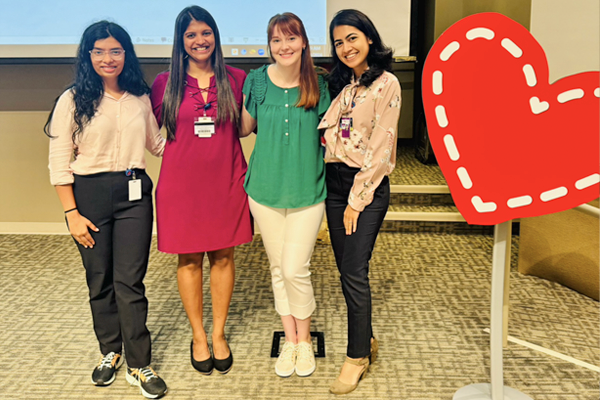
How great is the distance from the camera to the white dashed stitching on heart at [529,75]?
1.57 m

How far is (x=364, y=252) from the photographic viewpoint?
192 cm

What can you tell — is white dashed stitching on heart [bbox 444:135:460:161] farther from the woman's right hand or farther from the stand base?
the woman's right hand

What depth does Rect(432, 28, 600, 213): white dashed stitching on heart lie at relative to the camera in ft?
5.03

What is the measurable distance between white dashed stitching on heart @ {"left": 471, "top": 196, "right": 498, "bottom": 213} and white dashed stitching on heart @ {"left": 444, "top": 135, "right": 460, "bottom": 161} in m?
0.15

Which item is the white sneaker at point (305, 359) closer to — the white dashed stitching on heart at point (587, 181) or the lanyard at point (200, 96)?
the lanyard at point (200, 96)

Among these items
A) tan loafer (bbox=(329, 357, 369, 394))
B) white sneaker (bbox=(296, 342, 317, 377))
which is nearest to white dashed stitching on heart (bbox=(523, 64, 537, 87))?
tan loafer (bbox=(329, 357, 369, 394))

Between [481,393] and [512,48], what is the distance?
1245 mm

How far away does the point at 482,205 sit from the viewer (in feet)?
5.49

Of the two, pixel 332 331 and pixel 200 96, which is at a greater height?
pixel 200 96

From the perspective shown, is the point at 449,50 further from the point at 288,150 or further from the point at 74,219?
the point at 74,219

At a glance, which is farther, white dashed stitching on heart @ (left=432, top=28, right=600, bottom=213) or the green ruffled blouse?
the green ruffled blouse

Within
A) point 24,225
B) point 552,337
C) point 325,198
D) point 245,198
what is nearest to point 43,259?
point 24,225

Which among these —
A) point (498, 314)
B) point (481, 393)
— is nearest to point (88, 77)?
point (498, 314)

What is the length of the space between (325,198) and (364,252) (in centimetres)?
26
